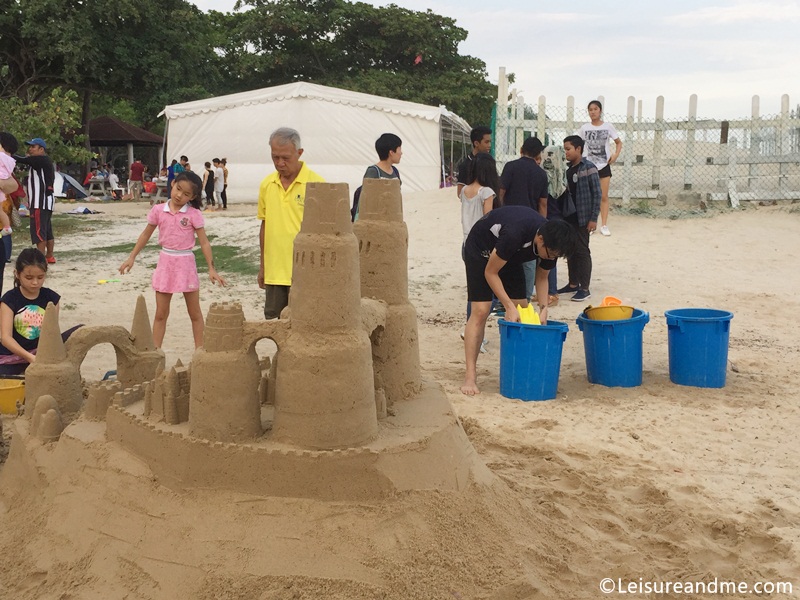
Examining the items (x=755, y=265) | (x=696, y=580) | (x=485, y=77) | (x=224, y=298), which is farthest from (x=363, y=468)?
(x=485, y=77)

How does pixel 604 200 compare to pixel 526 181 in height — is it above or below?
below

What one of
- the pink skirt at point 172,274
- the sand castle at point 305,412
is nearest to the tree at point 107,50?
the pink skirt at point 172,274

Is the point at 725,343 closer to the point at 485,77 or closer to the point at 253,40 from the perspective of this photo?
the point at 485,77

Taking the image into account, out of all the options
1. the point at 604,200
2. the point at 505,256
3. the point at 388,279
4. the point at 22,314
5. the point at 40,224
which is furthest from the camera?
the point at 604,200

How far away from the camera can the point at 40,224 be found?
32.7 feet

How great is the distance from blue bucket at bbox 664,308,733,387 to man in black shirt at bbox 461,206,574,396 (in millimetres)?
1036

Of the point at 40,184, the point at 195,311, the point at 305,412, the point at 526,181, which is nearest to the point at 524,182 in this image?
the point at 526,181

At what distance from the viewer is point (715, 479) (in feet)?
14.7

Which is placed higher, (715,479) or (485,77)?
(485,77)

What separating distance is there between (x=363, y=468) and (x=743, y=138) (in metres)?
11.9

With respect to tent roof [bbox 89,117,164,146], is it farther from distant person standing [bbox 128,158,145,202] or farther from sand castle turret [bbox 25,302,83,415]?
sand castle turret [bbox 25,302,83,415]

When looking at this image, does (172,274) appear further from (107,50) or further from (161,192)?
(107,50)

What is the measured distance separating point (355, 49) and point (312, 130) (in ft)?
37.0

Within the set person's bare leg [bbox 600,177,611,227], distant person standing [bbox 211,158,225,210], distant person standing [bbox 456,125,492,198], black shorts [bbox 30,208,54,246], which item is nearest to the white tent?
distant person standing [bbox 211,158,225,210]
